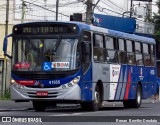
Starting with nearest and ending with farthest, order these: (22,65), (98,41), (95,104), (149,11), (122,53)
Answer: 1. (22,65)
2. (95,104)
3. (98,41)
4. (122,53)
5. (149,11)

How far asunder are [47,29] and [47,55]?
102 centimetres

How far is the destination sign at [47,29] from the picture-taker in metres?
22.4

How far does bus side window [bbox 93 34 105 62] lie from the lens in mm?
23703

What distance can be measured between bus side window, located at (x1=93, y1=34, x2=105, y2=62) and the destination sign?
1.58 metres

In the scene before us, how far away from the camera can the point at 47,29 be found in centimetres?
2253

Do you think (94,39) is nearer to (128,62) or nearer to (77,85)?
(77,85)

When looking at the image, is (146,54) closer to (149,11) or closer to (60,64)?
(60,64)

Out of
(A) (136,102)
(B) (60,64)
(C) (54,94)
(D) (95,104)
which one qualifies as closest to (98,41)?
(D) (95,104)

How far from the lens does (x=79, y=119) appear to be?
18766 mm

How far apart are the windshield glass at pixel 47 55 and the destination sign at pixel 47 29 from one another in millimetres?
314

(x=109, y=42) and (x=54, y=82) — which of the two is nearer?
(x=54, y=82)

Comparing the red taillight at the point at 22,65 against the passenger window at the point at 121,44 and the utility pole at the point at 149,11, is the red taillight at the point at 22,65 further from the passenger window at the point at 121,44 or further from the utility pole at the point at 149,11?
the utility pole at the point at 149,11

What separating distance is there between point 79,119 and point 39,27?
5.12m

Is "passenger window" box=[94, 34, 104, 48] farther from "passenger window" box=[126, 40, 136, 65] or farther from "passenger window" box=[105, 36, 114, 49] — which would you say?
"passenger window" box=[126, 40, 136, 65]
